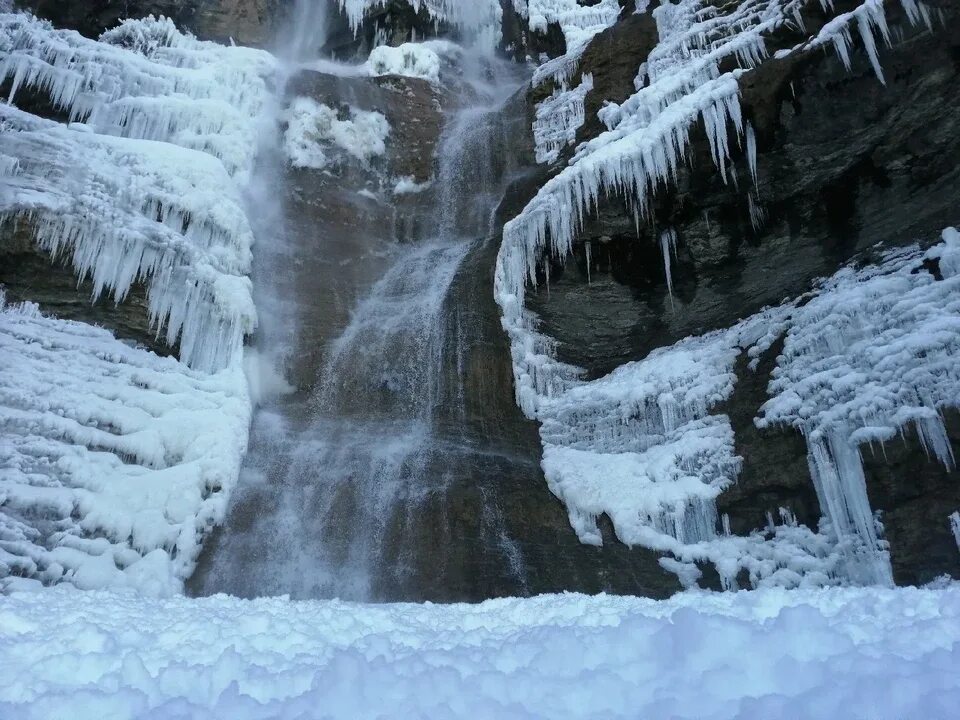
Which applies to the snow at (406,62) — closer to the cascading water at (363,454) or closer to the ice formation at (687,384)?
the cascading water at (363,454)

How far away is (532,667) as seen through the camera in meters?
2.59

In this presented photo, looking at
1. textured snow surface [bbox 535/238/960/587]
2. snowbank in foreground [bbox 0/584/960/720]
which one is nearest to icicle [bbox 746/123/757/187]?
textured snow surface [bbox 535/238/960/587]

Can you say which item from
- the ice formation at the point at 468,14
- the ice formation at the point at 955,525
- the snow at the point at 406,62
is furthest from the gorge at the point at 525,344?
the ice formation at the point at 468,14

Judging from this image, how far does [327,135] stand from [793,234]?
9.99m

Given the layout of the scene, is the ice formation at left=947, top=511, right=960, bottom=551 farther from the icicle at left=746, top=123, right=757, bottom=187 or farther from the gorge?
the icicle at left=746, top=123, right=757, bottom=187

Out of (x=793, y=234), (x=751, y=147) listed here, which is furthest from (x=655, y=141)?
(x=793, y=234)

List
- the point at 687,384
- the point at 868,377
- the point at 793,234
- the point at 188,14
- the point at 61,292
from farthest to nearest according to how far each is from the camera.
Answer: the point at 188,14 < the point at 61,292 < the point at 793,234 < the point at 687,384 < the point at 868,377

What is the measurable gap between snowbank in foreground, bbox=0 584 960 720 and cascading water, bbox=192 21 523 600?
4209 mm

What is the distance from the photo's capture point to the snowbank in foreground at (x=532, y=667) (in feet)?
7.14

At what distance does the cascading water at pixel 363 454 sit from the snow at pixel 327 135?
255 cm

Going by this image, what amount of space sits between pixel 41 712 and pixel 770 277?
9.17 m

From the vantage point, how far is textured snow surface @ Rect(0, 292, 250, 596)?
23.6 feet

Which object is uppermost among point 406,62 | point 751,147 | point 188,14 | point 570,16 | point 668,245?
point 570,16

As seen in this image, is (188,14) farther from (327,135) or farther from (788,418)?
(788,418)
